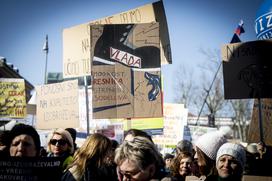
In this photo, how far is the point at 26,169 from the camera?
2.91 metres

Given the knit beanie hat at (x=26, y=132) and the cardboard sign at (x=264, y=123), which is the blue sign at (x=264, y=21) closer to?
the cardboard sign at (x=264, y=123)

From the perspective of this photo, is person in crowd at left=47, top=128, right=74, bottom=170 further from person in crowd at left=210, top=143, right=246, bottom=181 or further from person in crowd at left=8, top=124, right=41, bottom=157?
person in crowd at left=210, top=143, right=246, bottom=181

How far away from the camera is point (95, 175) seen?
3582mm

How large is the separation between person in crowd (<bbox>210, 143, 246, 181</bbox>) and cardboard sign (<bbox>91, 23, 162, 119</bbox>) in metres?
3.35

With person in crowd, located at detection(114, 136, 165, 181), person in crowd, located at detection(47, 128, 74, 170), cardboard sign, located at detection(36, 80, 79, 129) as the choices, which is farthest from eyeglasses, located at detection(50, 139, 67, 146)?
cardboard sign, located at detection(36, 80, 79, 129)

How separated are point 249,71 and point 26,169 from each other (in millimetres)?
3624

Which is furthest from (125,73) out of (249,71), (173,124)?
(173,124)

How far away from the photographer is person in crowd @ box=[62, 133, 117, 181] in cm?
349

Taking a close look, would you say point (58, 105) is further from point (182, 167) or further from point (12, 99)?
point (182, 167)

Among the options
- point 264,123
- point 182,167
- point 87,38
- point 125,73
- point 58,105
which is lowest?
point 182,167

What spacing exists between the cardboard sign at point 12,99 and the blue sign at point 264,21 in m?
6.12

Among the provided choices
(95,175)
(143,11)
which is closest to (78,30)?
(143,11)

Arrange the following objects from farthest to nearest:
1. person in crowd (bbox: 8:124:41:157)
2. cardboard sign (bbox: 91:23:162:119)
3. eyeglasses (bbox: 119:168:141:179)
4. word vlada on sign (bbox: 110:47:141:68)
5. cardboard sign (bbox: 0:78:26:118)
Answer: cardboard sign (bbox: 0:78:26:118) < word vlada on sign (bbox: 110:47:141:68) < cardboard sign (bbox: 91:23:162:119) < person in crowd (bbox: 8:124:41:157) < eyeglasses (bbox: 119:168:141:179)

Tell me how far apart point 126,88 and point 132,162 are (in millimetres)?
4226
